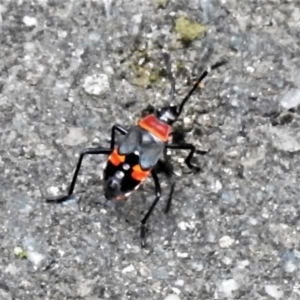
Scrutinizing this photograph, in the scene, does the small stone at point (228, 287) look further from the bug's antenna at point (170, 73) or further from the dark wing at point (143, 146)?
the bug's antenna at point (170, 73)

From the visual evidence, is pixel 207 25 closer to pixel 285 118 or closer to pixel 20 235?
pixel 285 118

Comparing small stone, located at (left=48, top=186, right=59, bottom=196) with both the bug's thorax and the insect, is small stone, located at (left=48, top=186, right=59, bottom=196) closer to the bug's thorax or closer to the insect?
the insect

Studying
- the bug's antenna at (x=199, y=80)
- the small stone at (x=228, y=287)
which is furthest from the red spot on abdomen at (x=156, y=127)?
the small stone at (x=228, y=287)

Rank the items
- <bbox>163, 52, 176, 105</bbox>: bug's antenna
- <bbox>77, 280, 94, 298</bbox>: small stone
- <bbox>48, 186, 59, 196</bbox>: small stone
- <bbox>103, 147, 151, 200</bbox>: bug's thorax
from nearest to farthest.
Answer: <bbox>103, 147, 151, 200</bbox>: bug's thorax < <bbox>77, 280, 94, 298</bbox>: small stone < <bbox>48, 186, 59, 196</bbox>: small stone < <bbox>163, 52, 176, 105</bbox>: bug's antenna

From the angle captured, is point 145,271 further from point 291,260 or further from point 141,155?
point 291,260

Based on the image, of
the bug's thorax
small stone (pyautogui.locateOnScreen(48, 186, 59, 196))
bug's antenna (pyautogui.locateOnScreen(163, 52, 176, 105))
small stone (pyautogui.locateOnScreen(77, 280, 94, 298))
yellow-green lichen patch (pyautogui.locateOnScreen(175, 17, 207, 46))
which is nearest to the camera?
the bug's thorax

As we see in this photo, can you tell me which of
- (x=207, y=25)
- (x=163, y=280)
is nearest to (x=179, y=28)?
(x=207, y=25)

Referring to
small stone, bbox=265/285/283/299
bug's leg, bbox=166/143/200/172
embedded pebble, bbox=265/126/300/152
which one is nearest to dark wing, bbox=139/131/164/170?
bug's leg, bbox=166/143/200/172
